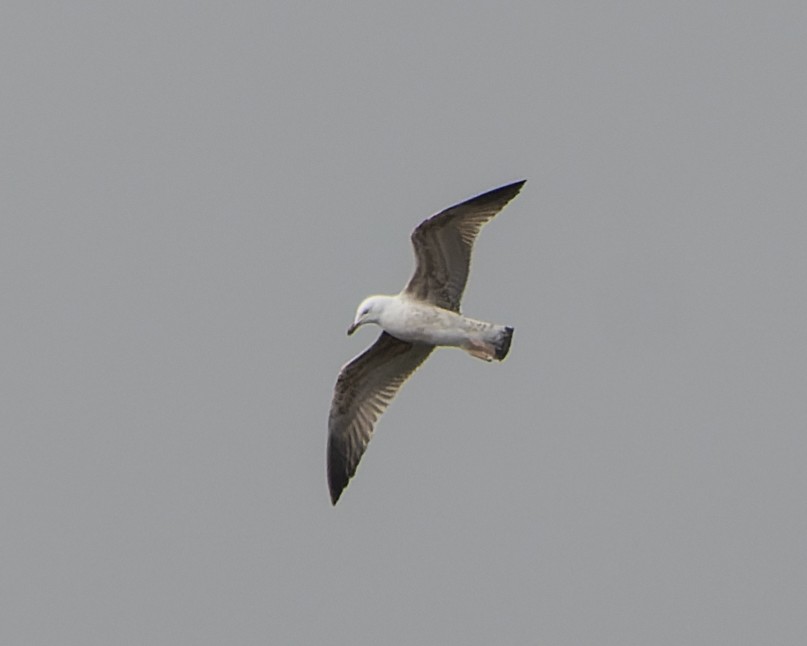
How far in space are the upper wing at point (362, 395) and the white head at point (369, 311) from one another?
26.3 inches

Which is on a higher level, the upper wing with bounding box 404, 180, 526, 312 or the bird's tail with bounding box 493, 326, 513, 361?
the upper wing with bounding box 404, 180, 526, 312

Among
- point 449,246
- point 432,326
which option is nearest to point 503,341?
point 432,326

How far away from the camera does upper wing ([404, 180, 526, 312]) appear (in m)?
18.2

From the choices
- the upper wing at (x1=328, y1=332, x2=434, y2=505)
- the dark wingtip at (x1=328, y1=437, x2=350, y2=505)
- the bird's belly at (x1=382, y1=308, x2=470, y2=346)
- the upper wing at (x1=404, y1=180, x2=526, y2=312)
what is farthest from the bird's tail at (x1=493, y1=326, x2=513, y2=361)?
the dark wingtip at (x1=328, y1=437, x2=350, y2=505)

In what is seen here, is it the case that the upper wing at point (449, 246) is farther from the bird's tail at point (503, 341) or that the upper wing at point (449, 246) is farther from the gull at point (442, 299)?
the bird's tail at point (503, 341)

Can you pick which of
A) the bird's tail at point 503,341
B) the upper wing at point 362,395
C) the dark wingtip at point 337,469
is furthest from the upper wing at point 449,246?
the dark wingtip at point 337,469

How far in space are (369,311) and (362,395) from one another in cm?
133

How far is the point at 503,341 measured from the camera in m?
18.3

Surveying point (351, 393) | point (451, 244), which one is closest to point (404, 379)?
point (351, 393)

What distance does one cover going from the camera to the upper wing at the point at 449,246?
18.2 m

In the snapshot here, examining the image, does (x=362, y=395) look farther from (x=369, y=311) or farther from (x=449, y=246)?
(x=449, y=246)

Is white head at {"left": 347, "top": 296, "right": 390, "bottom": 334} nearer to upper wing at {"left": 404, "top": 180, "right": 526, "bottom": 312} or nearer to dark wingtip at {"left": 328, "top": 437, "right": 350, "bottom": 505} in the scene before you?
upper wing at {"left": 404, "top": 180, "right": 526, "bottom": 312}

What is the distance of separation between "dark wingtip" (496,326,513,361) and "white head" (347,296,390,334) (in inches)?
44.5

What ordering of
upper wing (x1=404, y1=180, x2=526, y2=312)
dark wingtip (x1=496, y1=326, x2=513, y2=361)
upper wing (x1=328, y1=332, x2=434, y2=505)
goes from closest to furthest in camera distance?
upper wing (x1=404, y1=180, x2=526, y2=312)
dark wingtip (x1=496, y1=326, x2=513, y2=361)
upper wing (x1=328, y1=332, x2=434, y2=505)
